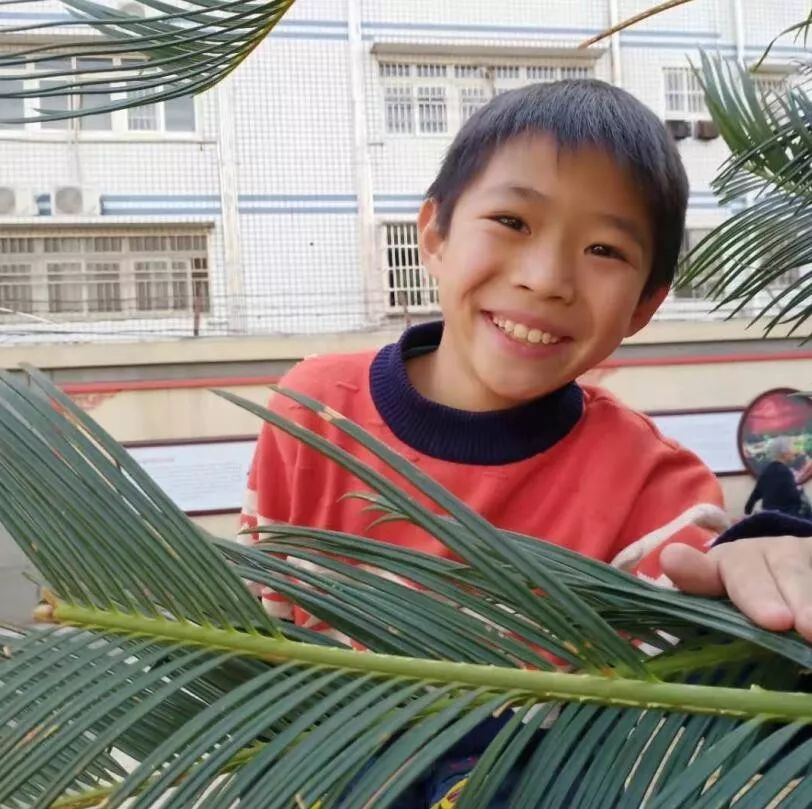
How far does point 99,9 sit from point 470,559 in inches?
9.8

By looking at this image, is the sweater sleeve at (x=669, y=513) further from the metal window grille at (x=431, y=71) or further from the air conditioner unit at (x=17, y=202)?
the metal window grille at (x=431, y=71)

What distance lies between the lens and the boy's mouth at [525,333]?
0.46m

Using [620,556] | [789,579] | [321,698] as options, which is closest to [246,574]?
[321,698]

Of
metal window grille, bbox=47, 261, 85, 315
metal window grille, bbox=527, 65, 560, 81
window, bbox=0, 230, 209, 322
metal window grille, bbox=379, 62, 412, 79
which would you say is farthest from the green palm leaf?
metal window grille, bbox=527, 65, 560, 81

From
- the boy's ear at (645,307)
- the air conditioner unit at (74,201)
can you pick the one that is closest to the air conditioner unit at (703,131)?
the air conditioner unit at (74,201)

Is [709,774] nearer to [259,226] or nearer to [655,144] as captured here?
[655,144]

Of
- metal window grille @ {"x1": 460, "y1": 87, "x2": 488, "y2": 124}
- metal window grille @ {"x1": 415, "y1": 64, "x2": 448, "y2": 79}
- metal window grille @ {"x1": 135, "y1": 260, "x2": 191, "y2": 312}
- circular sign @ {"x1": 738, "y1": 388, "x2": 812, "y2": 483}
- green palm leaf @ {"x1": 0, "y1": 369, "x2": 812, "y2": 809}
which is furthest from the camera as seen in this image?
metal window grille @ {"x1": 460, "y1": 87, "x2": 488, "y2": 124}

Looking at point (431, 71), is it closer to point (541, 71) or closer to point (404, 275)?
point (541, 71)

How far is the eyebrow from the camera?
0.44 meters

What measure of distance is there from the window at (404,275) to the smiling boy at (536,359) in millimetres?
3922

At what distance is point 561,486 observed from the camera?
55 cm

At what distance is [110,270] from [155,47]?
473 centimetres

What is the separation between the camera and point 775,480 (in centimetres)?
55

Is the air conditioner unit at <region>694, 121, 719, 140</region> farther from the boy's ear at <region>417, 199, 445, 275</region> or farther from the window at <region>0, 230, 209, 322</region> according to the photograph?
the boy's ear at <region>417, 199, 445, 275</region>
